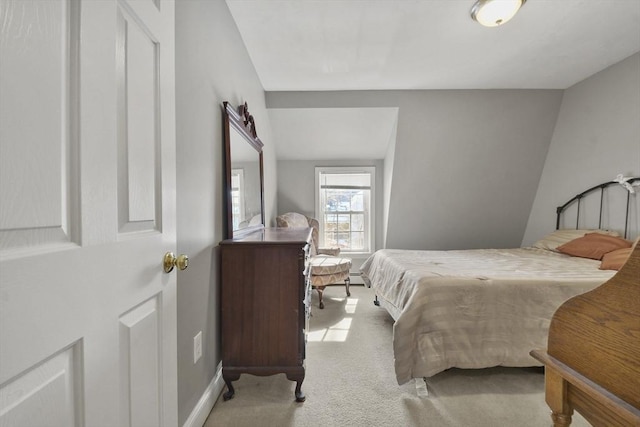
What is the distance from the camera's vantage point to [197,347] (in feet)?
4.94

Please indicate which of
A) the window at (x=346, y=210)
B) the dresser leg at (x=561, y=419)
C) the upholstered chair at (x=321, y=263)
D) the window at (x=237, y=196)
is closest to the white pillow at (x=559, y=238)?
the window at (x=346, y=210)

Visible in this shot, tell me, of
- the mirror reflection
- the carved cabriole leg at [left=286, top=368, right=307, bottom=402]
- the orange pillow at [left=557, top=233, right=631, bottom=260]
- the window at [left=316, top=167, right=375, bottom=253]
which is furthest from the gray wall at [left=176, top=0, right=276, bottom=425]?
the orange pillow at [left=557, top=233, right=631, bottom=260]

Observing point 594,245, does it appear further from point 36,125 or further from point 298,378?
point 36,125

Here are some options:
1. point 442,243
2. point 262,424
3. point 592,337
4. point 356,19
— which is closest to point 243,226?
point 262,424

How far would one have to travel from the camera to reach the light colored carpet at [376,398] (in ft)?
5.27

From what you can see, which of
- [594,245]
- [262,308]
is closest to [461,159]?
[594,245]

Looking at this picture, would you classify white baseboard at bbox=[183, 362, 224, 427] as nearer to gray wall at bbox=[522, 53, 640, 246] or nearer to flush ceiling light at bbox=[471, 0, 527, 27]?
flush ceiling light at bbox=[471, 0, 527, 27]

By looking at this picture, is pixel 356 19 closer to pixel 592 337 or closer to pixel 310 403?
pixel 592 337

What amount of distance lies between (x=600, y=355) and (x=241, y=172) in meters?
2.07

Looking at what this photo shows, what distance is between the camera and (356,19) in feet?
6.95

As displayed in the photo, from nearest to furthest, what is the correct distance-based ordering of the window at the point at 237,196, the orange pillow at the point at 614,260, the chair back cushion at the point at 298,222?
the window at the point at 237,196 → the orange pillow at the point at 614,260 → the chair back cushion at the point at 298,222

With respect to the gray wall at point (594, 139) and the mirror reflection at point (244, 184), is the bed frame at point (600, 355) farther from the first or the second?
the gray wall at point (594, 139)

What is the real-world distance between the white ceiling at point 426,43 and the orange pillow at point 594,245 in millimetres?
1743

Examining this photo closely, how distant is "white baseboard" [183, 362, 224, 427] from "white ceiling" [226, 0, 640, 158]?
8.13ft
